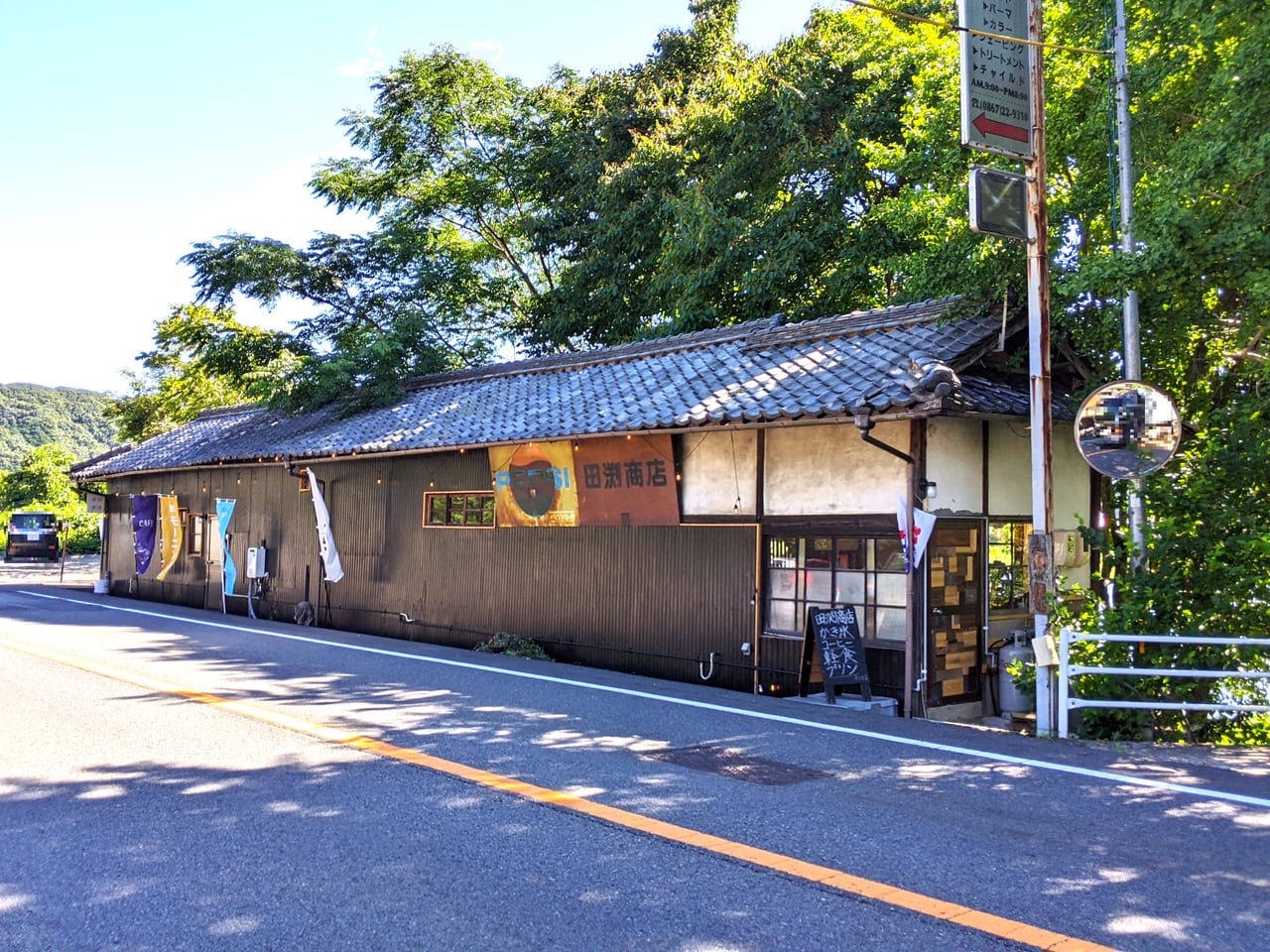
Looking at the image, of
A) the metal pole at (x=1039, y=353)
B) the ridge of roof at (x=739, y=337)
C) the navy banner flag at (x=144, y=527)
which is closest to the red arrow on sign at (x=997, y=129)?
the metal pole at (x=1039, y=353)

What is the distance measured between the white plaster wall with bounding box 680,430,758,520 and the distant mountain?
383 ft

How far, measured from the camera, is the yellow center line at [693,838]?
404 cm

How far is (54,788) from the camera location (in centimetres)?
611

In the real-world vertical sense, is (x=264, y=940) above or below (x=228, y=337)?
below

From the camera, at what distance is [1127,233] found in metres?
9.61

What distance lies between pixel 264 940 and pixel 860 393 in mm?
7699

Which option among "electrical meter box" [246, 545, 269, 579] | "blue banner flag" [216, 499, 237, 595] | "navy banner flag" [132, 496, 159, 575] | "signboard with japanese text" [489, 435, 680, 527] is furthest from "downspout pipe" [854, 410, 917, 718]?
"navy banner flag" [132, 496, 159, 575]

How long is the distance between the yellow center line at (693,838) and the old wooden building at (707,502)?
5.25 meters

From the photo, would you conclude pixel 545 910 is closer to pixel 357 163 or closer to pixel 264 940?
pixel 264 940

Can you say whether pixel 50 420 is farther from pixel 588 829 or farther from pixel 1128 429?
pixel 588 829

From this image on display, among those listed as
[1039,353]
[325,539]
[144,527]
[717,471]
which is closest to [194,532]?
[144,527]

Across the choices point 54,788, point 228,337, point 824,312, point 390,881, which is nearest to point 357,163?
point 228,337

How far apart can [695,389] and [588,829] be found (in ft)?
27.7

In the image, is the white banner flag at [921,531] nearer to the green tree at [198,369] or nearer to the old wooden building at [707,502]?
the old wooden building at [707,502]
